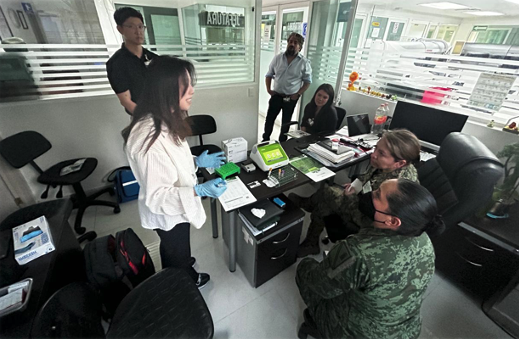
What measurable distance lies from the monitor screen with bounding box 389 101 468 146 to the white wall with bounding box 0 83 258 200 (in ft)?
6.76

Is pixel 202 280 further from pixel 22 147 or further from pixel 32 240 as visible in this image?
pixel 22 147

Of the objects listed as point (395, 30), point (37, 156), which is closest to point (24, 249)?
point (37, 156)

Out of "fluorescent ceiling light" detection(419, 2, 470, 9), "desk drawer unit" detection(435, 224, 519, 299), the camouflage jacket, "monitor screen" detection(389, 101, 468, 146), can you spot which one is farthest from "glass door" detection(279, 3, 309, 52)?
the camouflage jacket

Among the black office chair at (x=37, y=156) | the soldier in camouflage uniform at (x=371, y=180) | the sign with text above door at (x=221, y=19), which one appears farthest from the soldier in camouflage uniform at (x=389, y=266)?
the sign with text above door at (x=221, y=19)

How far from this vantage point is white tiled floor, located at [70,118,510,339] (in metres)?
1.45

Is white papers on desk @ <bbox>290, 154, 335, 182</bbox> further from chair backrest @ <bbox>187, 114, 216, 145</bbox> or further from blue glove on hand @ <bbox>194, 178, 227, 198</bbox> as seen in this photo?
chair backrest @ <bbox>187, 114, 216, 145</bbox>

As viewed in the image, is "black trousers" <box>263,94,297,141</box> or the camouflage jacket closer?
the camouflage jacket

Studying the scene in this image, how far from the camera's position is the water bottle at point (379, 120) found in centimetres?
250

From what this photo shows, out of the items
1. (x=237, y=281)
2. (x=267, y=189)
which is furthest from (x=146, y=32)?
(x=237, y=281)

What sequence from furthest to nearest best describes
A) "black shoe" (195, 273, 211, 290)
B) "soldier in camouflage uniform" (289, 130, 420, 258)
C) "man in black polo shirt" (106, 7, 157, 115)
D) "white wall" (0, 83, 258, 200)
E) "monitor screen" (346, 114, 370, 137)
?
"monitor screen" (346, 114, 370, 137) → "white wall" (0, 83, 258, 200) → "man in black polo shirt" (106, 7, 157, 115) → "black shoe" (195, 273, 211, 290) → "soldier in camouflage uniform" (289, 130, 420, 258)

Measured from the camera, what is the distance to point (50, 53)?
1.96 m

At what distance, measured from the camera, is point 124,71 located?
1.84 m

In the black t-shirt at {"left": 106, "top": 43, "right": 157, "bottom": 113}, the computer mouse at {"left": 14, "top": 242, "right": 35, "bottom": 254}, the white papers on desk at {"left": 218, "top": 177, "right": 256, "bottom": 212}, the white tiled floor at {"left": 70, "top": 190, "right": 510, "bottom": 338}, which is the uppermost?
the black t-shirt at {"left": 106, "top": 43, "right": 157, "bottom": 113}

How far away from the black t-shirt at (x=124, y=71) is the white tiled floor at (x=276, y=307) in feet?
4.66
